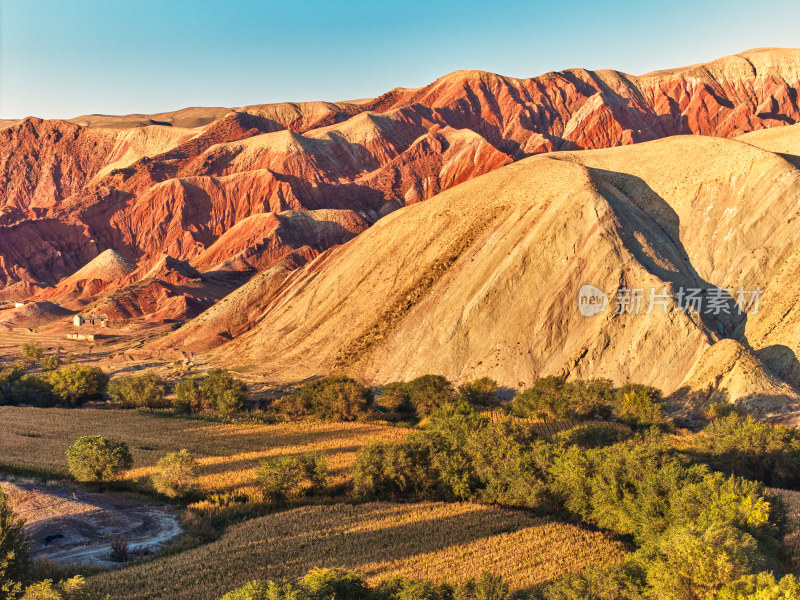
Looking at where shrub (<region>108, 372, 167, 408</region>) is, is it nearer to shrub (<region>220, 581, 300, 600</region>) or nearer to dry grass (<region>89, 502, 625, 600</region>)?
dry grass (<region>89, 502, 625, 600</region>)

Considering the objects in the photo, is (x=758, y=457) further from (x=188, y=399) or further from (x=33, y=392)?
(x=33, y=392)

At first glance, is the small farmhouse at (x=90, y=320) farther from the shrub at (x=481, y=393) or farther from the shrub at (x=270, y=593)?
the shrub at (x=270, y=593)

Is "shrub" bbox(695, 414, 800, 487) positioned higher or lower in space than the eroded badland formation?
lower

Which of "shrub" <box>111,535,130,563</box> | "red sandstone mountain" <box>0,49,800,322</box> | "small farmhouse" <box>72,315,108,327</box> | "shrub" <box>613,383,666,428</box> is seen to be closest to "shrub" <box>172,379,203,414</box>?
"shrub" <box>111,535,130,563</box>

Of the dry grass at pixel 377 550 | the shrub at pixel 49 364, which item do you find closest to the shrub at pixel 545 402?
the dry grass at pixel 377 550

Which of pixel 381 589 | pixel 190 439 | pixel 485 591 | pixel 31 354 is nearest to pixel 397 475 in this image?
pixel 381 589

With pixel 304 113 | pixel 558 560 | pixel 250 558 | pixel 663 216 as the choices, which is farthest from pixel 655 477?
pixel 304 113
